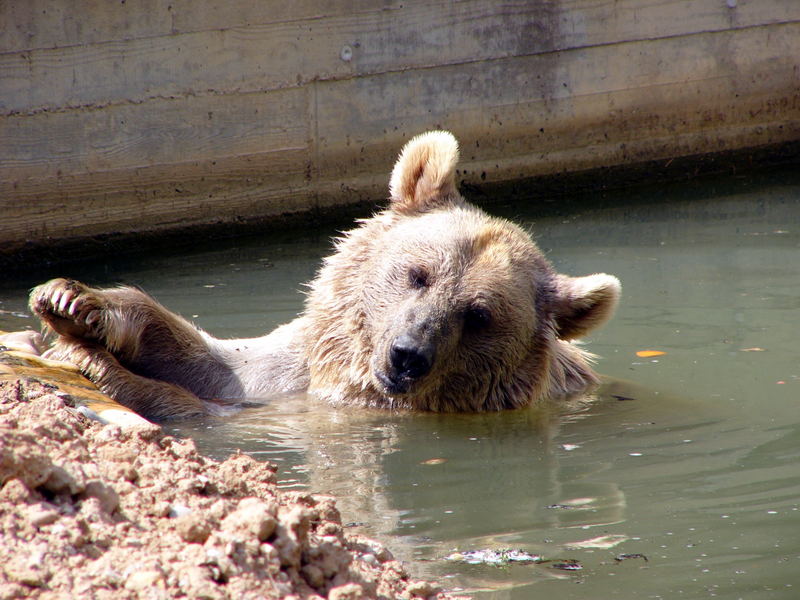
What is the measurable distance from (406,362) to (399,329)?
21 centimetres

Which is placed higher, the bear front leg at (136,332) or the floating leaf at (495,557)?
the bear front leg at (136,332)

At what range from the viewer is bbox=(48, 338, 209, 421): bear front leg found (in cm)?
585

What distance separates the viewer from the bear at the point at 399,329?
5.89 meters

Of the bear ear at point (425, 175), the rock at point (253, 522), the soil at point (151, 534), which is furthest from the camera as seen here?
the bear ear at point (425, 175)

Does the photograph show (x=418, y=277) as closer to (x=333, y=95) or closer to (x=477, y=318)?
(x=477, y=318)

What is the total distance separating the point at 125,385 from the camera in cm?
595

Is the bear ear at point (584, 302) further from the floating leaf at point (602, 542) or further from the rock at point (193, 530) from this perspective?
the rock at point (193, 530)

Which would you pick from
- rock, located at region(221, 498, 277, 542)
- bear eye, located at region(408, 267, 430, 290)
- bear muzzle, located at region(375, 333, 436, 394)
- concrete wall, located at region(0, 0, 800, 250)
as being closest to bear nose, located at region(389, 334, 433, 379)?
bear muzzle, located at region(375, 333, 436, 394)

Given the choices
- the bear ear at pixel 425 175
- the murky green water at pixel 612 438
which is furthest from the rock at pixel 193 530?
the bear ear at pixel 425 175

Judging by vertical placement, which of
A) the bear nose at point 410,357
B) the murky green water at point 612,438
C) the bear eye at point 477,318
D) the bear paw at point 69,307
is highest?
the bear paw at point 69,307

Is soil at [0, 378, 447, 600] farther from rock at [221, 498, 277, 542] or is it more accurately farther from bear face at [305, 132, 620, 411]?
bear face at [305, 132, 620, 411]

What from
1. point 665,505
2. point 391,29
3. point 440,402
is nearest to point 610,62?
point 391,29

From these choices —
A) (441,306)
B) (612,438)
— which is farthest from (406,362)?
(612,438)

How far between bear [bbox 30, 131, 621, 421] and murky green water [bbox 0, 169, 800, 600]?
8.8 inches
